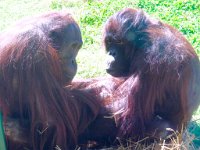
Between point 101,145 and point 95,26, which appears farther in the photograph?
point 95,26

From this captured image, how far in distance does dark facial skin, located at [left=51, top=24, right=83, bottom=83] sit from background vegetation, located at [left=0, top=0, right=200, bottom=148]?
4.48 feet

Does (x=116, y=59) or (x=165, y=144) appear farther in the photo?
(x=116, y=59)

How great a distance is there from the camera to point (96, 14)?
19.0 feet

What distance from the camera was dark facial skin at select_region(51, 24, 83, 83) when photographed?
2.77m

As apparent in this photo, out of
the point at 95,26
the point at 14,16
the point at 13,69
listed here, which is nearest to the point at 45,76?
the point at 13,69

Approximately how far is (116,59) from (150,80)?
1.01 feet

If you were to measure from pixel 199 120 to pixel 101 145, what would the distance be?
93 cm

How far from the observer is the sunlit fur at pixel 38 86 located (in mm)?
2592

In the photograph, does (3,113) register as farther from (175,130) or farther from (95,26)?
(95,26)

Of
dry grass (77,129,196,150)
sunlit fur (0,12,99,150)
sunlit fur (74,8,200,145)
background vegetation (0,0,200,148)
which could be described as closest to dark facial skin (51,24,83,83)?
sunlit fur (0,12,99,150)

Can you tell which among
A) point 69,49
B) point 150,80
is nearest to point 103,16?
point 150,80

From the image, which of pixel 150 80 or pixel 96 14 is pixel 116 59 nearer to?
pixel 150 80

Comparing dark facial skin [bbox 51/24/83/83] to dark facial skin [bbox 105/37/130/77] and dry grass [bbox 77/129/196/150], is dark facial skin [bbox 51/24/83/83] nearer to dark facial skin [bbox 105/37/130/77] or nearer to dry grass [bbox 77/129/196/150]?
dark facial skin [bbox 105/37/130/77]

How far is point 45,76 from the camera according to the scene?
2604 mm
